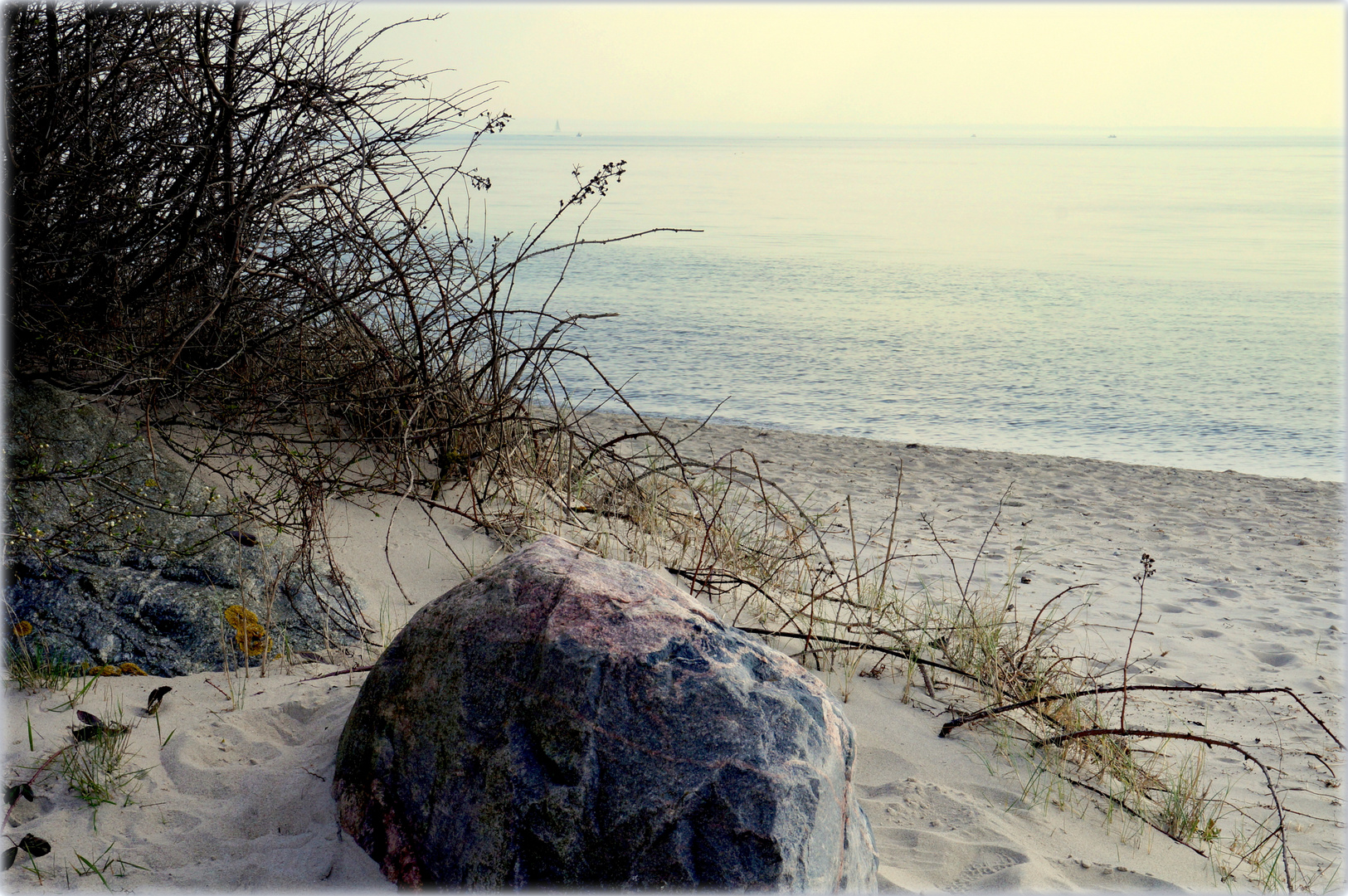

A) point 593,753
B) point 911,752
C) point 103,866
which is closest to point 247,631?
point 103,866

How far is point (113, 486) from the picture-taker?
3504 millimetres

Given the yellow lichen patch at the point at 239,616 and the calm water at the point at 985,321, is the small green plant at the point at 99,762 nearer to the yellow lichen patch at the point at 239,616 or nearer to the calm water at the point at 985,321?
the yellow lichen patch at the point at 239,616

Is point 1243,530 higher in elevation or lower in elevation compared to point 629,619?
lower

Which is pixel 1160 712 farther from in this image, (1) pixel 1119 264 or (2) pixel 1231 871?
(1) pixel 1119 264

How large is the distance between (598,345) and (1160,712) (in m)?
11.6

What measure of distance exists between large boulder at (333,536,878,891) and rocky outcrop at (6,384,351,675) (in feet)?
4.01

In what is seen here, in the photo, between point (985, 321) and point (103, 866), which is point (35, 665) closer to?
point (103, 866)

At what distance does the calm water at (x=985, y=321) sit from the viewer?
11383 millimetres

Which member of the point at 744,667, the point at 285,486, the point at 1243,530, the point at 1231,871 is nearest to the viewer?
the point at 744,667

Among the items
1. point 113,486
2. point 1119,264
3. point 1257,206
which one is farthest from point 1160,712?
point 1257,206

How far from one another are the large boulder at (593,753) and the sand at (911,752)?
0.92 feet

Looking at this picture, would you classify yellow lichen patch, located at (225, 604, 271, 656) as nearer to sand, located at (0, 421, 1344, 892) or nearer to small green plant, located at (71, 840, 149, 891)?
sand, located at (0, 421, 1344, 892)

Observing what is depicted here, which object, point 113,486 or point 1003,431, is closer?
point 113,486

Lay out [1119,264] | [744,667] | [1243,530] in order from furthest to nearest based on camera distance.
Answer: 1. [1119,264]
2. [1243,530]
3. [744,667]
